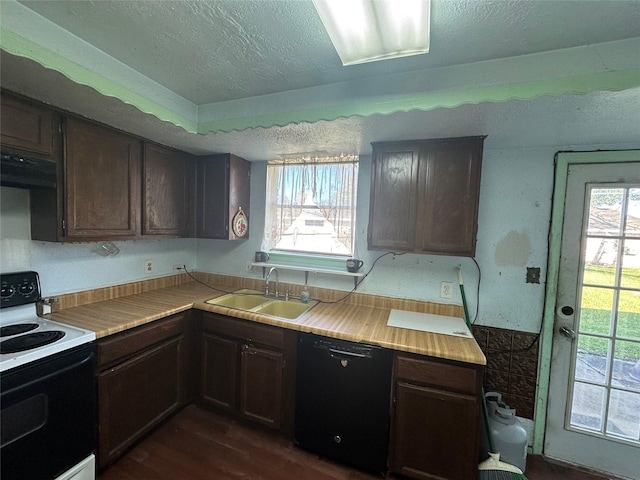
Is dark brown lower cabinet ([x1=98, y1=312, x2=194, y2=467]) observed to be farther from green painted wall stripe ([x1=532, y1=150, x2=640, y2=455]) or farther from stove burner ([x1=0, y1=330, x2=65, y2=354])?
green painted wall stripe ([x1=532, y1=150, x2=640, y2=455])

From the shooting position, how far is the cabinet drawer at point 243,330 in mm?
1806

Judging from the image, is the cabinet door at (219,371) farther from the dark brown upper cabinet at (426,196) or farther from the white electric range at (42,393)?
the dark brown upper cabinet at (426,196)

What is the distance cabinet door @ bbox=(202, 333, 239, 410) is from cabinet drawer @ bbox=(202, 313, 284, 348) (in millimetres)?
61

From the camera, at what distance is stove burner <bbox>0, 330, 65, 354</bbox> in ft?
4.02

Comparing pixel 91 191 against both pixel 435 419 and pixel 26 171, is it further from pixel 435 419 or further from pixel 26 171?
pixel 435 419

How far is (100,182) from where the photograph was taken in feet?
5.58

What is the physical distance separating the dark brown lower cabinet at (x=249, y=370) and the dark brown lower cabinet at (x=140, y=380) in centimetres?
16

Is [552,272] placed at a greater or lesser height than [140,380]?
greater

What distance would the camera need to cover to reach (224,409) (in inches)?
79.0

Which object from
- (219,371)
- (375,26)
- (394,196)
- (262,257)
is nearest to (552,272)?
(394,196)

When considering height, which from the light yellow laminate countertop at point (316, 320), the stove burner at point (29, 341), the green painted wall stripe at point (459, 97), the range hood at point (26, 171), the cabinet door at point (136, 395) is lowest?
the cabinet door at point (136, 395)

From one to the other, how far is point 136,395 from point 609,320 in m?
3.05

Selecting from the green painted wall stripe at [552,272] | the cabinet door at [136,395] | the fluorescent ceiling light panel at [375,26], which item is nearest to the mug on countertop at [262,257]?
the cabinet door at [136,395]

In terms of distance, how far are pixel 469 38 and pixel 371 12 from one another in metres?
0.49
